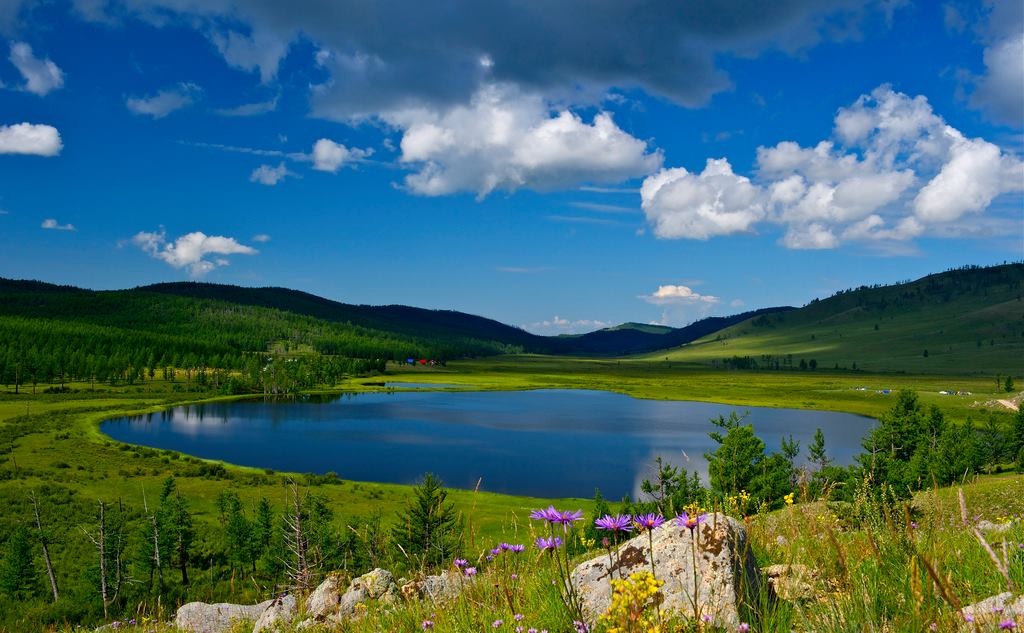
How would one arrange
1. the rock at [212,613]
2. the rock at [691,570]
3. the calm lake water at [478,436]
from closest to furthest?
the rock at [691,570] < the rock at [212,613] < the calm lake water at [478,436]

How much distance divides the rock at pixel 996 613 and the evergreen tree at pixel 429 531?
2.64 meters

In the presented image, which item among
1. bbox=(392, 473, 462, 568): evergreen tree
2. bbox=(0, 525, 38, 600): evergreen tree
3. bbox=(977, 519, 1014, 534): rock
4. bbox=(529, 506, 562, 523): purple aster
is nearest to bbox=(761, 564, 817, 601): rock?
bbox=(529, 506, 562, 523): purple aster

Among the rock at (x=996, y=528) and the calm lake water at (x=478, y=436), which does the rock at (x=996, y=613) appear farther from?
the calm lake water at (x=478, y=436)

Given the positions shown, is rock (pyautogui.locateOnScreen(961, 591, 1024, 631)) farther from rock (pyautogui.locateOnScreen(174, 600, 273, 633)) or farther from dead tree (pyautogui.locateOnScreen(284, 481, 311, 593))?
rock (pyautogui.locateOnScreen(174, 600, 273, 633))

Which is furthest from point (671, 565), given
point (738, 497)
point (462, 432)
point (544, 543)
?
point (462, 432)

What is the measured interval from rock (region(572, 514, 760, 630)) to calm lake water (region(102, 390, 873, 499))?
4847 centimetres

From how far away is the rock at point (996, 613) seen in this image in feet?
8.66

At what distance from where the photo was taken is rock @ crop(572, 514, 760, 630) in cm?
394

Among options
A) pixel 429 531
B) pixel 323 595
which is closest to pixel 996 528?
pixel 429 531

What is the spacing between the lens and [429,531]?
7031 mm

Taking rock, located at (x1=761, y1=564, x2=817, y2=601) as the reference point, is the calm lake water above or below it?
below

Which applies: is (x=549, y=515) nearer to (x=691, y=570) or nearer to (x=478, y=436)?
(x=691, y=570)

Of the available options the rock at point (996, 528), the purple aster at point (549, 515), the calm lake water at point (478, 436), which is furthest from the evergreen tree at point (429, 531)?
the calm lake water at point (478, 436)

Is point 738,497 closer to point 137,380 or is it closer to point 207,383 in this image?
point 207,383
